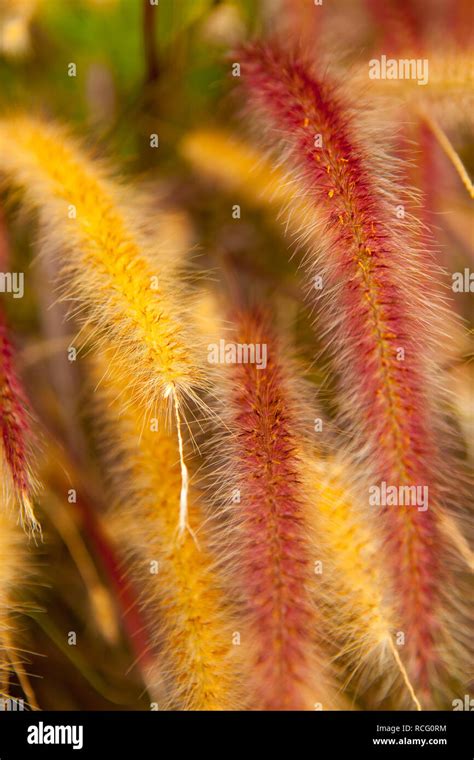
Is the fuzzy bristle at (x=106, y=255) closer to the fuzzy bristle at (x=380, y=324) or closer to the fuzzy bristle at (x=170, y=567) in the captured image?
the fuzzy bristle at (x=170, y=567)

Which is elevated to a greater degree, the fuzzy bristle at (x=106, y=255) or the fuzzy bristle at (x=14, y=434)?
the fuzzy bristle at (x=106, y=255)

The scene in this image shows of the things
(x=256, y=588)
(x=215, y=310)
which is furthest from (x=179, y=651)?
(x=215, y=310)

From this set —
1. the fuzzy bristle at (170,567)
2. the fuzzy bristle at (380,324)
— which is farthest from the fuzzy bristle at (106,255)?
the fuzzy bristle at (380,324)

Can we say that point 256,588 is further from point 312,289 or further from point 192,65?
point 192,65
